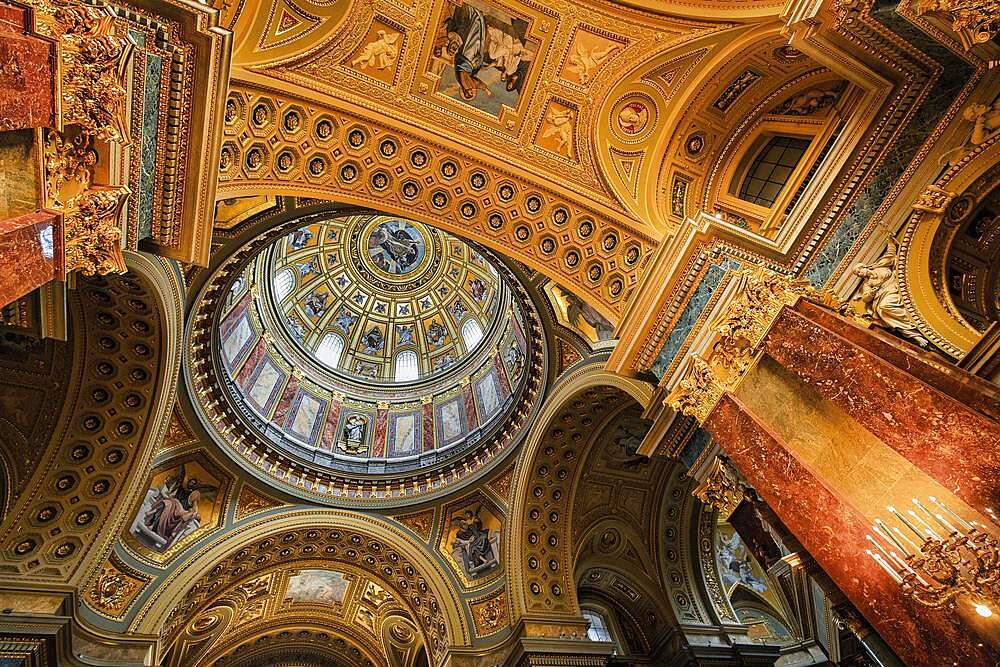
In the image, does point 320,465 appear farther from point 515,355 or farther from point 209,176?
point 209,176

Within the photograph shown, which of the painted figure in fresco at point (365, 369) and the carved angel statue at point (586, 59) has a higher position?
the carved angel statue at point (586, 59)

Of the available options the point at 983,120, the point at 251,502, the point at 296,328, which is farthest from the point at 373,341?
the point at 983,120

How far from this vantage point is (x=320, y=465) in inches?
600

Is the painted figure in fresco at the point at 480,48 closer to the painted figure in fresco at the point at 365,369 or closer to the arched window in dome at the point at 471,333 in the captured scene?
the arched window in dome at the point at 471,333

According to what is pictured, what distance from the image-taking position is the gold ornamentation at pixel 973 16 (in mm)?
4457

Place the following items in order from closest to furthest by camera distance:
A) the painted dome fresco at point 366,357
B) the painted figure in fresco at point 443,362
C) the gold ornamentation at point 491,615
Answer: the gold ornamentation at point 491,615 → the painted dome fresco at point 366,357 → the painted figure in fresco at point 443,362

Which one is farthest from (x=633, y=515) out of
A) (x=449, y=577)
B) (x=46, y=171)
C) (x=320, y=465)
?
(x=46, y=171)

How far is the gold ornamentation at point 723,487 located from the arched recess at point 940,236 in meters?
3.14

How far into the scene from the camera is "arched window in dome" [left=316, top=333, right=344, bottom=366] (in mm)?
19281

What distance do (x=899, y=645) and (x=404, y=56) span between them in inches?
375

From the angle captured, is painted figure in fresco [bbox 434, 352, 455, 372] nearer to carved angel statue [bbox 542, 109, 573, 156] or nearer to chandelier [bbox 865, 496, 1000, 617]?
carved angel statue [bbox 542, 109, 573, 156]

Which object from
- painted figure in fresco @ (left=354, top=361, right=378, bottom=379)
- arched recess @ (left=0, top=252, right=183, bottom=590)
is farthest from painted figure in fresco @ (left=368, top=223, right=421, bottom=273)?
arched recess @ (left=0, top=252, right=183, bottom=590)

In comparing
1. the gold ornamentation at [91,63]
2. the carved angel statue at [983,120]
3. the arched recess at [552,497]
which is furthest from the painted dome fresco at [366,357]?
the carved angel statue at [983,120]

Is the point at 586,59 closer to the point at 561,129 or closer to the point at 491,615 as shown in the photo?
the point at 561,129
